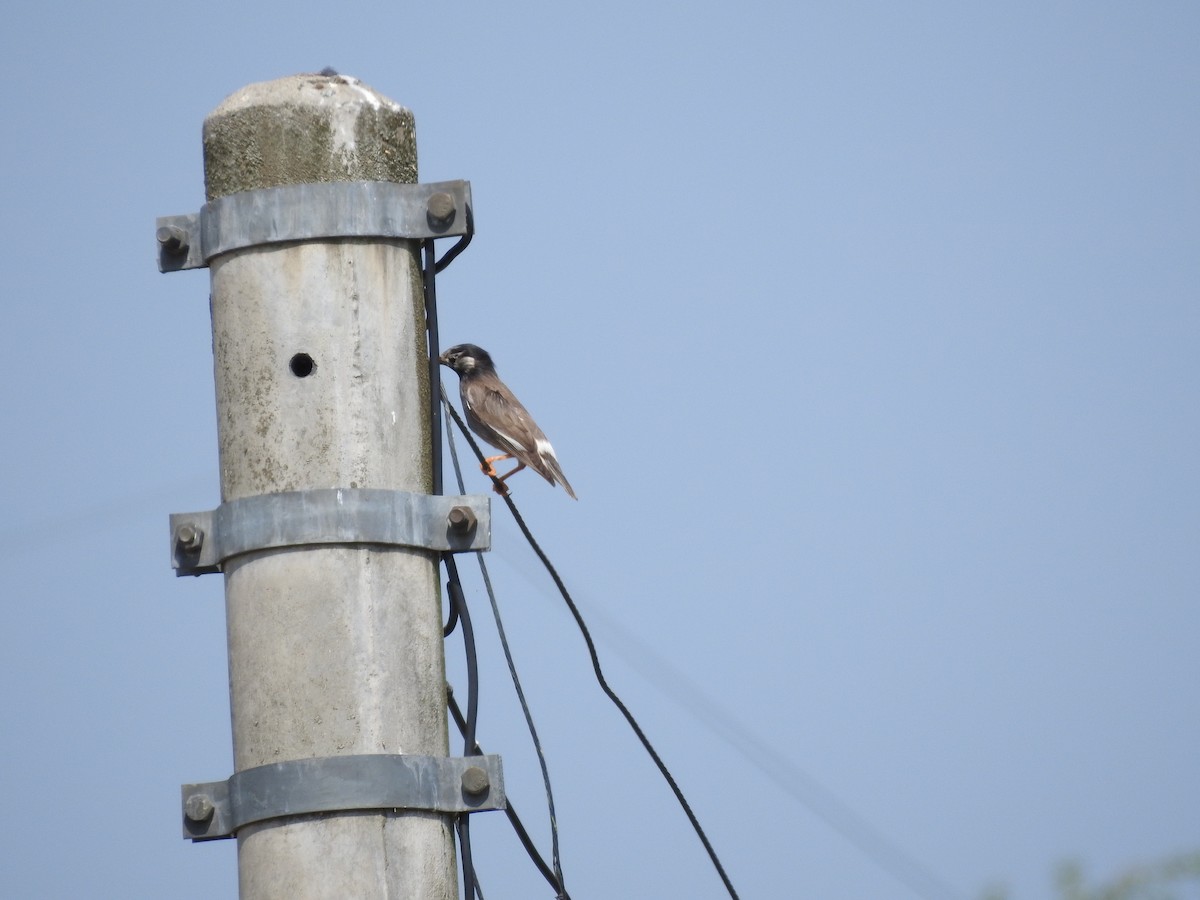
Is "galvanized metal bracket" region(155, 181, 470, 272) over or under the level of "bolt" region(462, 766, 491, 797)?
over

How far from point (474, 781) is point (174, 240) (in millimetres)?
1595

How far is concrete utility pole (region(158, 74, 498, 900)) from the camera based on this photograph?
13.8 feet

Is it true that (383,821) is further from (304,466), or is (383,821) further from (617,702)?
(617,702)

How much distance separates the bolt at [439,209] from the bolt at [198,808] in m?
1.53

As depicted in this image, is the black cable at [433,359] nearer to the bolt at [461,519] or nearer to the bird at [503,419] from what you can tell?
the bolt at [461,519]

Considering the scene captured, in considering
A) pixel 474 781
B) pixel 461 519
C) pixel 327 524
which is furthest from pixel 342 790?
pixel 461 519

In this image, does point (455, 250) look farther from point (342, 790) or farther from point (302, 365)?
point (342, 790)

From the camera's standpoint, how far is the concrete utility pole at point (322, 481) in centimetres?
419

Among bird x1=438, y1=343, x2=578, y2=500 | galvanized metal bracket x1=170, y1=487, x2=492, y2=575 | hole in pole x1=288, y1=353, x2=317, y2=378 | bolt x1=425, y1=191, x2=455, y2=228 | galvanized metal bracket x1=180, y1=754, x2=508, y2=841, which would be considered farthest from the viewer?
bird x1=438, y1=343, x2=578, y2=500

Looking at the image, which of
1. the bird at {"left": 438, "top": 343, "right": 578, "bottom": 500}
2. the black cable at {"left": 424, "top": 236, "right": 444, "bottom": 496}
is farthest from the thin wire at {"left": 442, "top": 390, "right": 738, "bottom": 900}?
the bird at {"left": 438, "top": 343, "right": 578, "bottom": 500}

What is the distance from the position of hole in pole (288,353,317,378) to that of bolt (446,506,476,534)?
0.49m

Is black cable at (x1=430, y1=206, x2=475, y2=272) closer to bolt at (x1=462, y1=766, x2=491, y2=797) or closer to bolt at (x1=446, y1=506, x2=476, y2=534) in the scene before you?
bolt at (x1=446, y1=506, x2=476, y2=534)

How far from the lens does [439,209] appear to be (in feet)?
15.1

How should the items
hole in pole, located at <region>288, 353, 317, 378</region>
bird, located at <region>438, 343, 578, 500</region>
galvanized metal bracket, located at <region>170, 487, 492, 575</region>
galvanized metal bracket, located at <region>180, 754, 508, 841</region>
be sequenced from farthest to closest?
bird, located at <region>438, 343, 578, 500</region> < hole in pole, located at <region>288, 353, 317, 378</region> < galvanized metal bracket, located at <region>170, 487, 492, 575</region> < galvanized metal bracket, located at <region>180, 754, 508, 841</region>
